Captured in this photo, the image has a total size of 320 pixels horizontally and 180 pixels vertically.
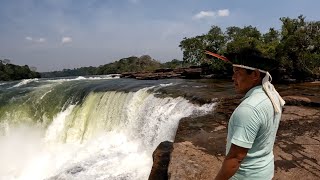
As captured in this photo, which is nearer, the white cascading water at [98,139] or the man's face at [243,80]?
the man's face at [243,80]

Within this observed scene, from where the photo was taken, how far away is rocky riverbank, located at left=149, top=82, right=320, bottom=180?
485 cm

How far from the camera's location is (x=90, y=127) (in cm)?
1402

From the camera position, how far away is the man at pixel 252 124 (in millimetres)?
1895

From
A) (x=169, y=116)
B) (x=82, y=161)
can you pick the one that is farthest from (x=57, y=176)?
(x=169, y=116)

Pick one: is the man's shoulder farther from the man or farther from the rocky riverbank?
the rocky riverbank

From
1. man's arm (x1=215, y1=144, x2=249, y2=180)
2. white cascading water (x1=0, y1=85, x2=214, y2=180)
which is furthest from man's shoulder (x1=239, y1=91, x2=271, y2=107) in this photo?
white cascading water (x1=0, y1=85, x2=214, y2=180)

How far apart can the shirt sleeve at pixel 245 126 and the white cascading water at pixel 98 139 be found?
5.98 metres

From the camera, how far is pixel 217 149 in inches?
232

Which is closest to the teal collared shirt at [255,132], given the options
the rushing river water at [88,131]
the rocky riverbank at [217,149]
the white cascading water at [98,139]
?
the rocky riverbank at [217,149]

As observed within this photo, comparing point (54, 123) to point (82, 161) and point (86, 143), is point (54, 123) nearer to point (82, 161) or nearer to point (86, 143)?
point (86, 143)

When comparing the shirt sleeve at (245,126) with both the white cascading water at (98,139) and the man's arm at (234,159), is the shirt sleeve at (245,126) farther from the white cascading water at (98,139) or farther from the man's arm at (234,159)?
the white cascading water at (98,139)

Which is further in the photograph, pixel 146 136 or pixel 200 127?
pixel 146 136

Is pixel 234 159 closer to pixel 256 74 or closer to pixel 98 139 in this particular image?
pixel 256 74

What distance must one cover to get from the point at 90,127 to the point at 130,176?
6480mm
